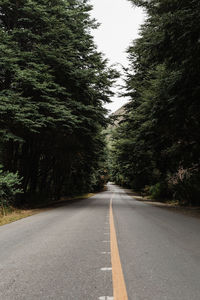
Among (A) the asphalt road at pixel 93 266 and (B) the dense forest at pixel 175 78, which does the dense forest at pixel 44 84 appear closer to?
(B) the dense forest at pixel 175 78

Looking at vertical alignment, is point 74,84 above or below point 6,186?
above

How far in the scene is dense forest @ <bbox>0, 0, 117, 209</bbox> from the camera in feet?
35.2

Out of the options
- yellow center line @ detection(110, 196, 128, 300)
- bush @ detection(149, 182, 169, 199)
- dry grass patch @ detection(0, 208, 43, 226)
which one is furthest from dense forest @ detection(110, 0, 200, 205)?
dry grass patch @ detection(0, 208, 43, 226)

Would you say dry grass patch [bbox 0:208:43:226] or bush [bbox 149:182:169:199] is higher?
bush [bbox 149:182:169:199]

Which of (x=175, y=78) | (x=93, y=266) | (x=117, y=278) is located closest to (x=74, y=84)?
(x=175, y=78)

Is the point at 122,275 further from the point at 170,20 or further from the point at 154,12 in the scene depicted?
the point at 154,12

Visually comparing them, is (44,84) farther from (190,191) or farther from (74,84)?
(190,191)

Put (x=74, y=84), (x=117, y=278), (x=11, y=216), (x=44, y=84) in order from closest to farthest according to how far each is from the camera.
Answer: (x=117, y=278) < (x=11, y=216) < (x=44, y=84) < (x=74, y=84)

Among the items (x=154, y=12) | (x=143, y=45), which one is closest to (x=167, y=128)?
(x=143, y=45)

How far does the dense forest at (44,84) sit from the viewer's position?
10.7m

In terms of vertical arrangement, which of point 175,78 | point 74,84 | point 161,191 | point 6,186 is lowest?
point 161,191

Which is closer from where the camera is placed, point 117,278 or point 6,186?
point 117,278

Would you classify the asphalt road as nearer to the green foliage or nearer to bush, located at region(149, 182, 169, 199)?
the green foliage

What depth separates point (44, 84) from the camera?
11078mm
